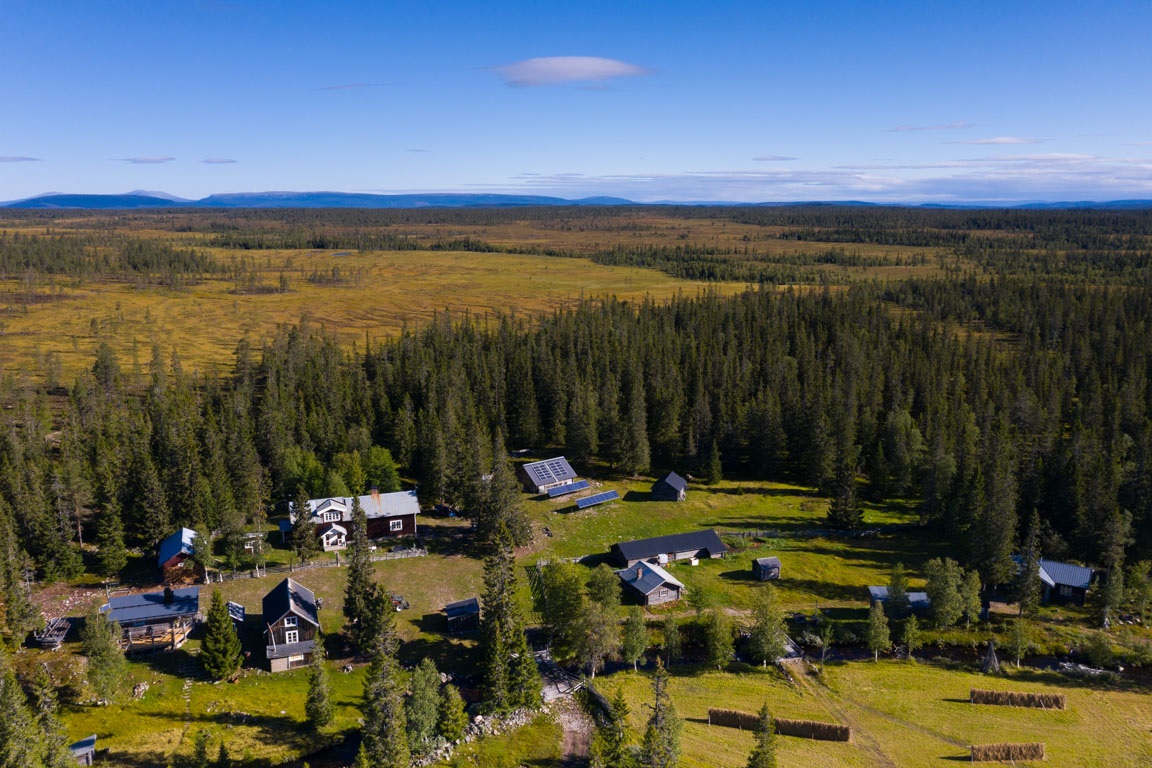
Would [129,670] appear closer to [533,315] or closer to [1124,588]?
[1124,588]

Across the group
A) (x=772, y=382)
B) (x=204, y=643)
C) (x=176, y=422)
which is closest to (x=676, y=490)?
(x=772, y=382)

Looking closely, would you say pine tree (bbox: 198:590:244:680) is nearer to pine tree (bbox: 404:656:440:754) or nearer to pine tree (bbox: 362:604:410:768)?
pine tree (bbox: 404:656:440:754)

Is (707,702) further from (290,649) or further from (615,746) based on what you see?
(290,649)

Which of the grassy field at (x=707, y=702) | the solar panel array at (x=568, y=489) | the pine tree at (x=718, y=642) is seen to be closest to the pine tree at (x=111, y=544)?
the grassy field at (x=707, y=702)

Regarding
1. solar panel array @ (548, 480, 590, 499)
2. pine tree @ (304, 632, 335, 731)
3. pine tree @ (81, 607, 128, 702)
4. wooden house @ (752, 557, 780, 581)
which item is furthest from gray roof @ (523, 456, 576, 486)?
pine tree @ (81, 607, 128, 702)

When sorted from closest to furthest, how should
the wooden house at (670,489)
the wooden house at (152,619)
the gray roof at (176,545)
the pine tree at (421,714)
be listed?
the pine tree at (421,714) < the wooden house at (152,619) < the gray roof at (176,545) < the wooden house at (670,489)

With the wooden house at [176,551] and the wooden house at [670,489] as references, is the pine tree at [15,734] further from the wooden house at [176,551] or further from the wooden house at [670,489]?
the wooden house at [670,489]
